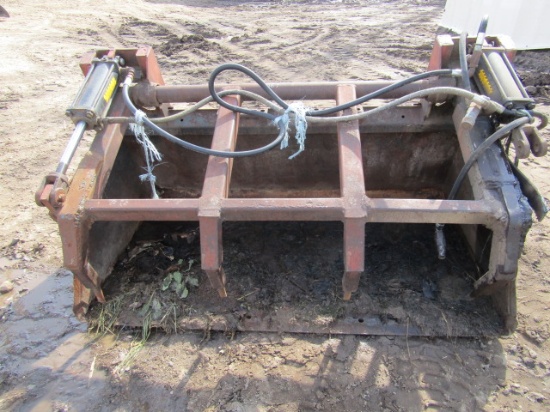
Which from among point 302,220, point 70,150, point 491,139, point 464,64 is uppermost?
point 464,64

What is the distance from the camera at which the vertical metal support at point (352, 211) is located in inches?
75.5

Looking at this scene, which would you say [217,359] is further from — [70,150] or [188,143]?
[70,150]

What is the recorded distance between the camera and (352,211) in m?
1.92

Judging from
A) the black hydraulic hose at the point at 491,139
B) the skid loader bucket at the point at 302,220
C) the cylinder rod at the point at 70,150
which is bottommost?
the skid loader bucket at the point at 302,220

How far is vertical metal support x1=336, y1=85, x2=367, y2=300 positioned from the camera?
75.5 inches

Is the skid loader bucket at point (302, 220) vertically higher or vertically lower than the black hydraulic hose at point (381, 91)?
lower

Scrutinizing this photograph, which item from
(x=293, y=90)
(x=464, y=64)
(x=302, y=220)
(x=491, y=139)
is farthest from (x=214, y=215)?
(x=464, y=64)

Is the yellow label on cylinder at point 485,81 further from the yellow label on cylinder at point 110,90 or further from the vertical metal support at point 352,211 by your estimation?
the yellow label on cylinder at point 110,90

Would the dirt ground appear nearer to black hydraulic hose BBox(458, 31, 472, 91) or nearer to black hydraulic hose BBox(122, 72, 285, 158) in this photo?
black hydraulic hose BBox(122, 72, 285, 158)

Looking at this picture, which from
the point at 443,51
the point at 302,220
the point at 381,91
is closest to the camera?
the point at 302,220

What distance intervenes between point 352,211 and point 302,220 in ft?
0.90

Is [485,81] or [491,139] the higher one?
[485,81]

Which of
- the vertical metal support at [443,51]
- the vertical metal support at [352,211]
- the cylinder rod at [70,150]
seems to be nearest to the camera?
the vertical metal support at [352,211]

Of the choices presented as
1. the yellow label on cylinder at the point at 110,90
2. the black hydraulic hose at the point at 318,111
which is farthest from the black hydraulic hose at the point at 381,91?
the yellow label on cylinder at the point at 110,90
